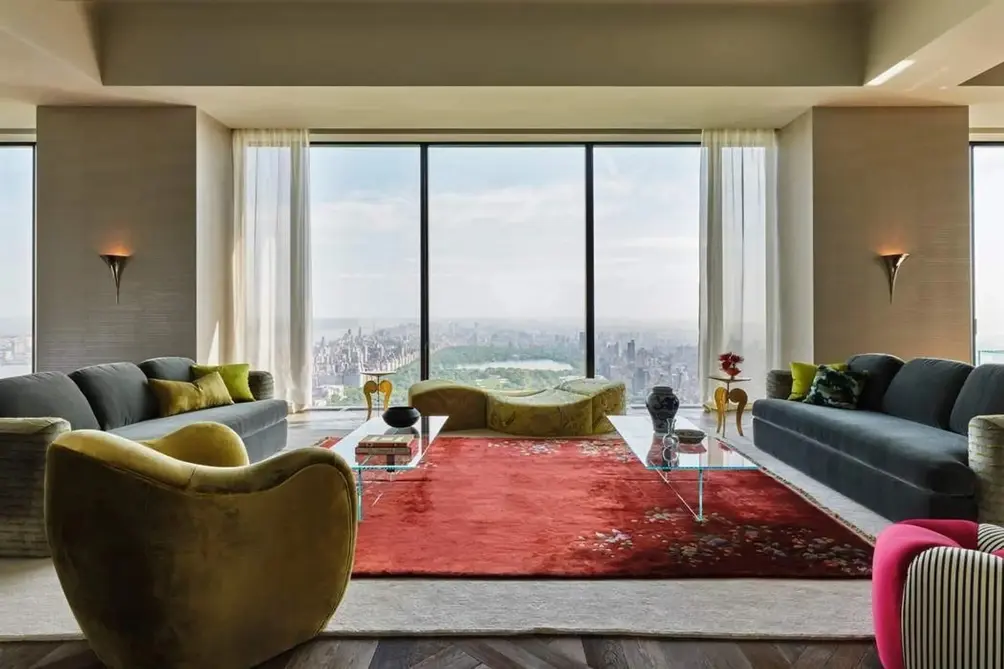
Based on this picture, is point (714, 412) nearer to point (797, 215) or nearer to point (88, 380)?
point (797, 215)

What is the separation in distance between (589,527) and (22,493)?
2.65 m

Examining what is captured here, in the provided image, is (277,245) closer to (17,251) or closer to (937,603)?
(17,251)

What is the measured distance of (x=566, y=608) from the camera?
241cm

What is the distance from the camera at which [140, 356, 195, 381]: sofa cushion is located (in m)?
4.88

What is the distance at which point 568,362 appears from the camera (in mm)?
7457

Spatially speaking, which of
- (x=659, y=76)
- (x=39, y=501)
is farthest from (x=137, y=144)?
(x=659, y=76)

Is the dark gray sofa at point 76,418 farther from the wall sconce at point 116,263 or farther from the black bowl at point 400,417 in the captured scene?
the wall sconce at point 116,263

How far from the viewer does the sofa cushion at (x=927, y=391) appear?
4090 millimetres

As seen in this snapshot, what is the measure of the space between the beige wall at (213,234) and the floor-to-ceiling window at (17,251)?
2.16 m

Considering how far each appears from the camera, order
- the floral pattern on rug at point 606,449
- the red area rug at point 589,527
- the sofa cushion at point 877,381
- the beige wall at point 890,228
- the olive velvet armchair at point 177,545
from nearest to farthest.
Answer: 1. the olive velvet armchair at point 177,545
2. the red area rug at point 589,527
3. the sofa cushion at point 877,381
4. the floral pattern on rug at point 606,449
5. the beige wall at point 890,228

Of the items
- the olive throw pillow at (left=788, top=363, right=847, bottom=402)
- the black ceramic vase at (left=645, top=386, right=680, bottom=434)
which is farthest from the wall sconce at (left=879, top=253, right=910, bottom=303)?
the black ceramic vase at (left=645, top=386, right=680, bottom=434)

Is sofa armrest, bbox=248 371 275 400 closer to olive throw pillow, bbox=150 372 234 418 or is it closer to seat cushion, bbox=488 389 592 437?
olive throw pillow, bbox=150 372 234 418

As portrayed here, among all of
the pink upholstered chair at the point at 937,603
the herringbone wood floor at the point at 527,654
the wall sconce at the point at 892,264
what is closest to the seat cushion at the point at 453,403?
the herringbone wood floor at the point at 527,654

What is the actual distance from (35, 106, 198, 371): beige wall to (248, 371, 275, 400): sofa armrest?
130cm
